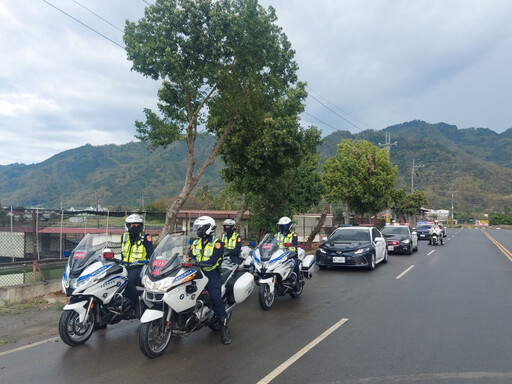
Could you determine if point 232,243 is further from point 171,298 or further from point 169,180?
point 169,180

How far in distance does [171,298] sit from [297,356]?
1.80 meters

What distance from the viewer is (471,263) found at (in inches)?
645

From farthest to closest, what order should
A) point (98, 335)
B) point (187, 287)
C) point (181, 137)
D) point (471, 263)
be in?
point (471, 263)
point (181, 137)
point (98, 335)
point (187, 287)

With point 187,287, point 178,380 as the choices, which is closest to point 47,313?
point 187,287

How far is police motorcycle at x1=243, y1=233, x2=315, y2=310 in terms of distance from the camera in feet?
27.5

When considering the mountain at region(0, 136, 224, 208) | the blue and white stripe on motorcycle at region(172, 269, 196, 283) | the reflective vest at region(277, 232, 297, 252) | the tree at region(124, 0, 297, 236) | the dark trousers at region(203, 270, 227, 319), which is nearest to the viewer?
the blue and white stripe on motorcycle at region(172, 269, 196, 283)

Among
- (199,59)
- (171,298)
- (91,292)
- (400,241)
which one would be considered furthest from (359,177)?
(171,298)

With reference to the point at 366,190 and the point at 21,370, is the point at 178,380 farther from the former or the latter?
the point at 366,190

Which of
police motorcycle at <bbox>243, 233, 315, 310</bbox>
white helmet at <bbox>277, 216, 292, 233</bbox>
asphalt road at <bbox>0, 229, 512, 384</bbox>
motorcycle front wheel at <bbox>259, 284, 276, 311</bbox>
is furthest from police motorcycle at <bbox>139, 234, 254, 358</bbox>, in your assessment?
white helmet at <bbox>277, 216, 292, 233</bbox>

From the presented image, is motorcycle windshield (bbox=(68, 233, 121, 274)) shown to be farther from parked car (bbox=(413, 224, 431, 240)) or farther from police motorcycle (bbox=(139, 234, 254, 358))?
parked car (bbox=(413, 224, 431, 240))

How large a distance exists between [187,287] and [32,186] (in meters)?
147

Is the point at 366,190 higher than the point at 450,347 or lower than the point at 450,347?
higher

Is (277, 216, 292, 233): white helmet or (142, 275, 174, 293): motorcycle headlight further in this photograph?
(277, 216, 292, 233): white helmet

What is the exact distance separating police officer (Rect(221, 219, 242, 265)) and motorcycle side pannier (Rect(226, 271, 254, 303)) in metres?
1.57
